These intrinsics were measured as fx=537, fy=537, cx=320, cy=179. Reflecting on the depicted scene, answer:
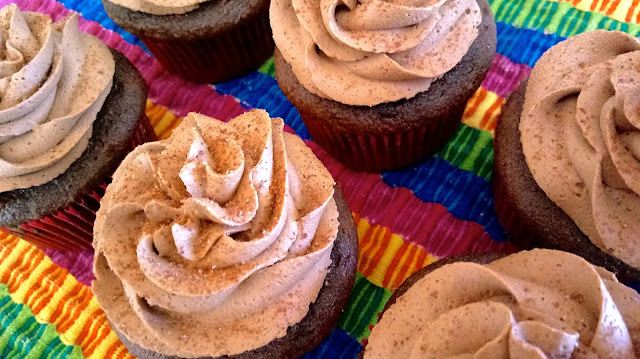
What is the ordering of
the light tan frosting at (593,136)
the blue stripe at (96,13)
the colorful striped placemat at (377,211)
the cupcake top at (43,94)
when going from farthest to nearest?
the blue stripe at (96,13)
the colorful striped placemat at (377,211)
the cupcake top at (43,94)
the light tan frosting at (593,136)

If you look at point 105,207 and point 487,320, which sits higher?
point 487,320

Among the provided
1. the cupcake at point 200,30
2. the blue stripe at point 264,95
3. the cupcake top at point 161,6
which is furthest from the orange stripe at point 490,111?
the cupcake top at point 161,6

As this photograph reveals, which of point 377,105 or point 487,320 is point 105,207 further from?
point 487,320

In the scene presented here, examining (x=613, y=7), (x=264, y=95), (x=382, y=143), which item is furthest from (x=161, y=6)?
(x=613, y=7)

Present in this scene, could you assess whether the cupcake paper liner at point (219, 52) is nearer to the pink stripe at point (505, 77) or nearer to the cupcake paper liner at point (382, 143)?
the cupcake paper liner at point (382, 143)

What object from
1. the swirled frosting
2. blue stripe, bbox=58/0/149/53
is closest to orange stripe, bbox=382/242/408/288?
the swirled frosting

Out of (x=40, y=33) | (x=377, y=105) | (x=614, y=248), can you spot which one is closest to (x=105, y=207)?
(x=40, y=33)
